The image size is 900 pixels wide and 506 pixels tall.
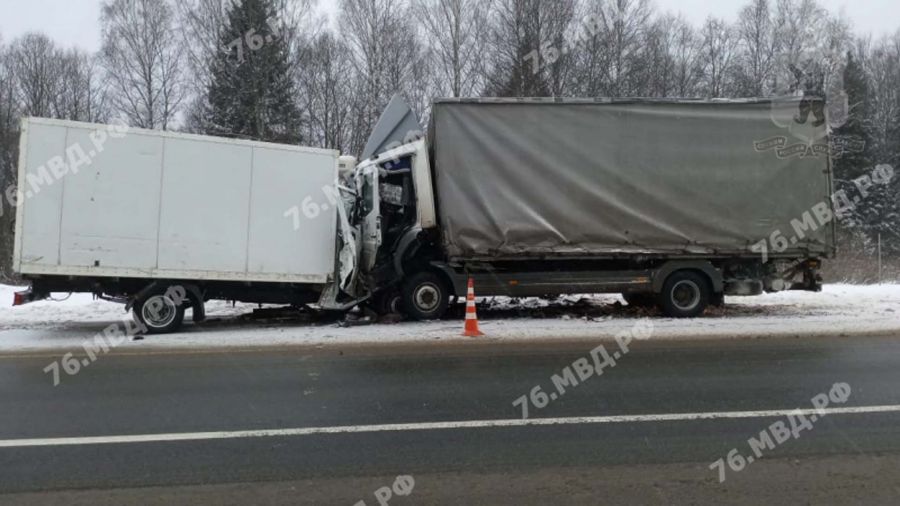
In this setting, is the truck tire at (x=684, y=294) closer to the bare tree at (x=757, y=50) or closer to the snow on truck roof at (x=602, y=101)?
the snow on truck roof at (x=602, y=101)

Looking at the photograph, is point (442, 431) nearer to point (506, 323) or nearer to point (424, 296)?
point (506, 323)

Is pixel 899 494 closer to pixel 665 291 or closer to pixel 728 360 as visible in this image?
pixel 728 360

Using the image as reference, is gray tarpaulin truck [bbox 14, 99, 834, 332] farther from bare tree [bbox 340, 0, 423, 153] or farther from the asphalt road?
bare tree [bbox 340, 0, 423, 153]

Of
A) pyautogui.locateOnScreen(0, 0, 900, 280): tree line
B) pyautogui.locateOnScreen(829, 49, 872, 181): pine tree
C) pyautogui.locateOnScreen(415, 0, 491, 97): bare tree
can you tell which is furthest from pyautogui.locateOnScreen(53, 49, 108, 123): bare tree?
pyautogui.locateOnScreen(829, 49, 872, 181): pine tree

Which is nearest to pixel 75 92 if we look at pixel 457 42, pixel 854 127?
pixel 457 42

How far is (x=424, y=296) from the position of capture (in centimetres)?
1177

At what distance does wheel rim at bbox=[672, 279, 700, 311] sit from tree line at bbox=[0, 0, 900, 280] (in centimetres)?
1881

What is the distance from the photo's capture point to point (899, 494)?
402 centimetres

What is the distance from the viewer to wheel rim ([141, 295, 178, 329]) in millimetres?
10625

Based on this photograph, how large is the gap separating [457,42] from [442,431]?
31.1 m

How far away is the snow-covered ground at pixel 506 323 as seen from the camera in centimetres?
1006

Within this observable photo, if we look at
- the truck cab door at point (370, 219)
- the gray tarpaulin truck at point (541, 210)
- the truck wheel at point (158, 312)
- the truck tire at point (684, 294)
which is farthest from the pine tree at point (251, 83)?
the truck tire at point (684, 294)

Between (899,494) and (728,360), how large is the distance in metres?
4.14

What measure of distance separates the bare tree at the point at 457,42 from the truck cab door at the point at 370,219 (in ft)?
74.7
